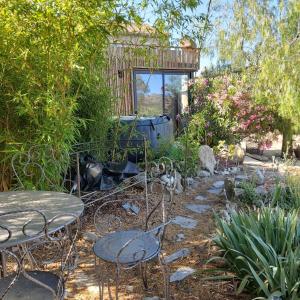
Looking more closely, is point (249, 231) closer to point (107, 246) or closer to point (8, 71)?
point (107, 246)

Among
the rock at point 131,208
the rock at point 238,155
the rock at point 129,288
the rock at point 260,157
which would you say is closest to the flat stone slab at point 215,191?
the rock at point 131,208

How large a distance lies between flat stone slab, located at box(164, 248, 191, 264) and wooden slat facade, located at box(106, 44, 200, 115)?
6.59ft

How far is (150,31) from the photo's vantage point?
3123mm

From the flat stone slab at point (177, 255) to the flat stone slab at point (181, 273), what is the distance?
145 millimetres

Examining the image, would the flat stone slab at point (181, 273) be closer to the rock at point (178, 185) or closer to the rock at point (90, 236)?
the rock at point (90, 236)

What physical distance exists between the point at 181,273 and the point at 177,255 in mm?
269

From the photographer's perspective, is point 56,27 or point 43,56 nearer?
point 56,27

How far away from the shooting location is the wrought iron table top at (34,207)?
132 centimetres

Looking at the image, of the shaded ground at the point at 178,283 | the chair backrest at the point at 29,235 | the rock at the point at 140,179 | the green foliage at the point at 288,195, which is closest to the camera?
the chair backrest at the point at 29,235

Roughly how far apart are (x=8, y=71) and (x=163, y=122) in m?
2.69

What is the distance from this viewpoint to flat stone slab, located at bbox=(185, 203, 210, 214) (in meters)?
3.41

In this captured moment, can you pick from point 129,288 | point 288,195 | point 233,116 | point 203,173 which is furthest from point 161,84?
point 129,288

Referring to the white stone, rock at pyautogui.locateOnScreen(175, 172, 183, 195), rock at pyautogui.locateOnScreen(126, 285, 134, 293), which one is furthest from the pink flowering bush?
rock at pyautogui.locateOnScreen(126, 285, 134, 293)

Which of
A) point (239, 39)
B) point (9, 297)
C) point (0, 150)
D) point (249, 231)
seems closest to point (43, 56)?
point (0, 150)
